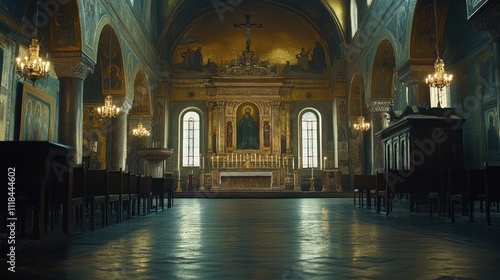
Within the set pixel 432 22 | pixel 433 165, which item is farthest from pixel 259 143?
pixel 433 165

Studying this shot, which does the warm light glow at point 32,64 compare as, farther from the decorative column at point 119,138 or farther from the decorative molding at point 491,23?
the decorative molding at point 491,23

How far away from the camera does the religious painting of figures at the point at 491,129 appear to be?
1383cm

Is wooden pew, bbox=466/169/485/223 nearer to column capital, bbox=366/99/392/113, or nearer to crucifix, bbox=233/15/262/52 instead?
column capital, bbox=366/99/392/113

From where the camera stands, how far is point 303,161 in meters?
28.6

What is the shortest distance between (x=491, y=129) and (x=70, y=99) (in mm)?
11926

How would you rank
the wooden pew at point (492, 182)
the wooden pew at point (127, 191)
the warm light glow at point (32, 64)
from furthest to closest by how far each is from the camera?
the warm light glow at point (32, 64) → the wooden pew at point (127, 191) → the wooden pew at point (492, 182)

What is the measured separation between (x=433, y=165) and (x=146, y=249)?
868 centimetres

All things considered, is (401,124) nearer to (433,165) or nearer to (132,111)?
(433,165)

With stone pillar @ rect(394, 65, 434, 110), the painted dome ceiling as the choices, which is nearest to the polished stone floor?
stone pillar @ rect(394, 65, 434, 110)

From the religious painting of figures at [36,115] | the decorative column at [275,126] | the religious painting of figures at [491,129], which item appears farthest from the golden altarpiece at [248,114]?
the religious painting of figures at [491,129]

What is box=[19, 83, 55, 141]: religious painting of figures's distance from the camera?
509 inches

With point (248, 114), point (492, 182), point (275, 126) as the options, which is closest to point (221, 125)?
point (248, 114)

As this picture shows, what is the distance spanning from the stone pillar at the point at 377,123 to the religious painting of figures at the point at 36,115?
12.0 m

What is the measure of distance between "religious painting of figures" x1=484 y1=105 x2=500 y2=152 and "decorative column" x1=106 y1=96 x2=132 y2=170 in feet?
41.5
